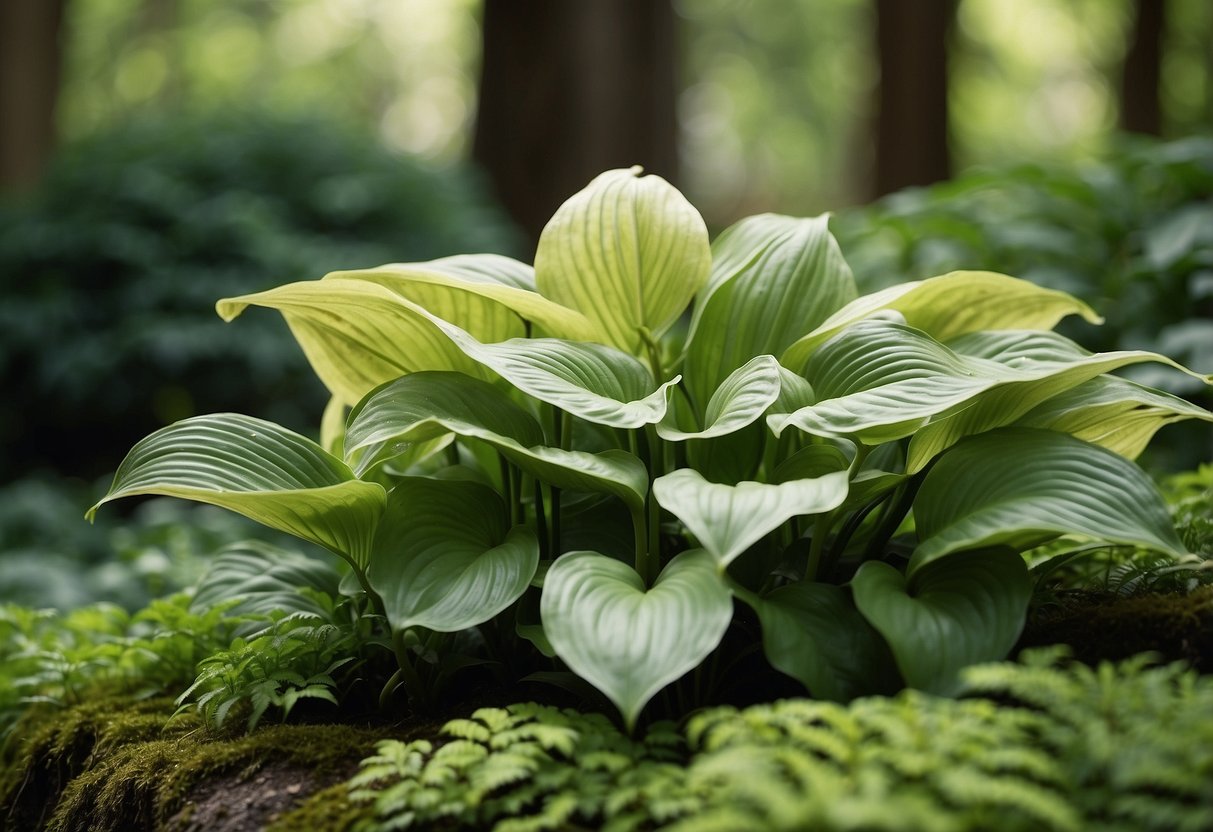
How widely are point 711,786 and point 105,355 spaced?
385 centimetres

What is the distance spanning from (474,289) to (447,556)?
43 centimetres

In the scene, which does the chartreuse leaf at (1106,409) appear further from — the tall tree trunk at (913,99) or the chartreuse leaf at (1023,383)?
the tall tree trunk at (913,99)

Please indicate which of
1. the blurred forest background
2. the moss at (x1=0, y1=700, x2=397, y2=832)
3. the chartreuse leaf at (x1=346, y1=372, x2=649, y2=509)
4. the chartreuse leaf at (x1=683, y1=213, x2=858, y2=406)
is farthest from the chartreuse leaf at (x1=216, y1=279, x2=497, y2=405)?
the blurred forest background

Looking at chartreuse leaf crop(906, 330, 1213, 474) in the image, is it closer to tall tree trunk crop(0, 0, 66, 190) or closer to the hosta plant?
Answer: the hosta plant

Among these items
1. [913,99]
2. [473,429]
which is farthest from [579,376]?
[913,99]

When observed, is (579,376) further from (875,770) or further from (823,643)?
(875,770)

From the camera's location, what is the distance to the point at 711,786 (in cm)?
112

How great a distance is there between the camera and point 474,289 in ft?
5.16

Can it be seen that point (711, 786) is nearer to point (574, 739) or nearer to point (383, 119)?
point (574, 739)

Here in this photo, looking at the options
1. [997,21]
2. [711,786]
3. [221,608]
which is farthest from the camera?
[997,21]

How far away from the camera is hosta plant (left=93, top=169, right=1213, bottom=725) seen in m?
1.29

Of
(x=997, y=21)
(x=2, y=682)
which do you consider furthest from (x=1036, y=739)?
(x=997, y=21)

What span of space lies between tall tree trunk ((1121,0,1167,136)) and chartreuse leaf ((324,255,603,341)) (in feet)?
25.8

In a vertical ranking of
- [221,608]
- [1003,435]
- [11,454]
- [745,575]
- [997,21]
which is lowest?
[11,454]
